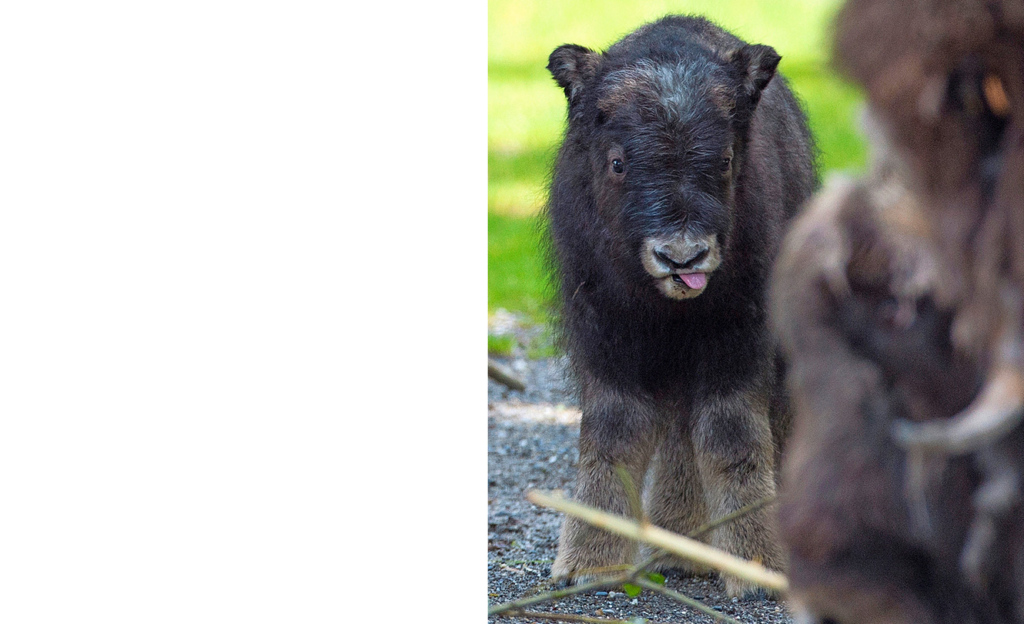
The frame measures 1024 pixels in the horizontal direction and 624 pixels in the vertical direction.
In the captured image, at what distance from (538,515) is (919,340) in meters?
3.04

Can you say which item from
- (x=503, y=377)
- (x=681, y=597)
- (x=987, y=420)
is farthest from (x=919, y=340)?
(x=503, y=377)

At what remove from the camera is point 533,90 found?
1030cm

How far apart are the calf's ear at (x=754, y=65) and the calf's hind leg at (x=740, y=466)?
38.6 inches

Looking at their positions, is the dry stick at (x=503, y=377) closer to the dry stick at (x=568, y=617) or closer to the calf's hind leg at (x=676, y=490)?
the calf's hind leg at (x=676, y=490)

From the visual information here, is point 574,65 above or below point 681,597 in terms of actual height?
above

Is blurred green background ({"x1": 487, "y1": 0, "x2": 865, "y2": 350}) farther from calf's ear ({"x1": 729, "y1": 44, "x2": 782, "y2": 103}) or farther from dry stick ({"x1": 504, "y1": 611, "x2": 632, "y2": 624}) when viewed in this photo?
dry stick ({"x1": 504, "y1": 611, "x2": 632, "y2": 624})

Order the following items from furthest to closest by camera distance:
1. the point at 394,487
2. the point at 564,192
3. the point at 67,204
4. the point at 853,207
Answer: the point at 564,192
the point at 394,487
the point at 67,204
the point at 853,207

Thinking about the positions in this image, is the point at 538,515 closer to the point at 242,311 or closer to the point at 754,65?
the point at 754,65

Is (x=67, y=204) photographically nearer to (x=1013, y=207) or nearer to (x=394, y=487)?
(x=394, y=487)

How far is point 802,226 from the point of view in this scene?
1980 millimetres

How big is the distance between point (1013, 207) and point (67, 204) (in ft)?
6.63

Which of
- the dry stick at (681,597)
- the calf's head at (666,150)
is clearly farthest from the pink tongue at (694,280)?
the dry stick at (681,597)

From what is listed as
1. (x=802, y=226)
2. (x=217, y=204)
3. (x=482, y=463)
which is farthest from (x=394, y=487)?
(x=802, y=226)

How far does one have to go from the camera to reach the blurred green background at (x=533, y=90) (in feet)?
27.7
